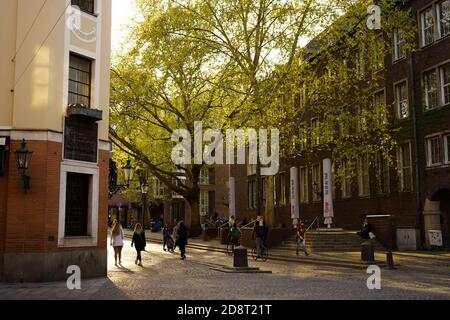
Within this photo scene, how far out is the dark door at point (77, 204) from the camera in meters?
16.9

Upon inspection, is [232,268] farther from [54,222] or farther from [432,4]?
[432,4]

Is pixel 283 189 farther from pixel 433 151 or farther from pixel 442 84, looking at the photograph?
pixel 442 84

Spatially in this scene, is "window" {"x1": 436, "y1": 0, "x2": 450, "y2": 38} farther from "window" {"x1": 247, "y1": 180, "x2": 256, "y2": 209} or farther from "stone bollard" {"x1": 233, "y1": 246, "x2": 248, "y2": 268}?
"window" {"x1": 247, "y1": 180, "x2": 256, "y2": 209}

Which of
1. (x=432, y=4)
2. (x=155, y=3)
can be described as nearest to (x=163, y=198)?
(x=155, y=3)

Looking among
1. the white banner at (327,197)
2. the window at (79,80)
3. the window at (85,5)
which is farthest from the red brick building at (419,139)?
the window at (85,5)

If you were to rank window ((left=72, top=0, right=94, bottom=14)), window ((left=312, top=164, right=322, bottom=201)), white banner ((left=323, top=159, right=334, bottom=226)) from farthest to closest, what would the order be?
1. window ((left=312, top=164, right=322, bottom=201))
2. white banner ((left=323, top=159, right=334, bottom=226))
3. window ((left=72, top=0, right=94, bottom=14))

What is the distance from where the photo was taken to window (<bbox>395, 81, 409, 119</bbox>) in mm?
30719

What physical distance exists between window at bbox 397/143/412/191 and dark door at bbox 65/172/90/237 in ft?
63.1

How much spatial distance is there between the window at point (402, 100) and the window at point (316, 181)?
1058 centimetres

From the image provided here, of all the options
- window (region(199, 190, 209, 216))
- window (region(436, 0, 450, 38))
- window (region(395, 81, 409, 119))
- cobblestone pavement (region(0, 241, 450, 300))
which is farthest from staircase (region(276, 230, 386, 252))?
window (region(199, 190, 209, 216))

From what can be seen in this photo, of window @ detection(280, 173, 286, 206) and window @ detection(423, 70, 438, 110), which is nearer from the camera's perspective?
window @ detection(423, 70, 438, 110)

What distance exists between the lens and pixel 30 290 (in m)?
13.6

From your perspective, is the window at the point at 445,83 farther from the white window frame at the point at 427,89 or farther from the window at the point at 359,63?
the window at the point at 359,63

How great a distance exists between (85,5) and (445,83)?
1839 centimetres
